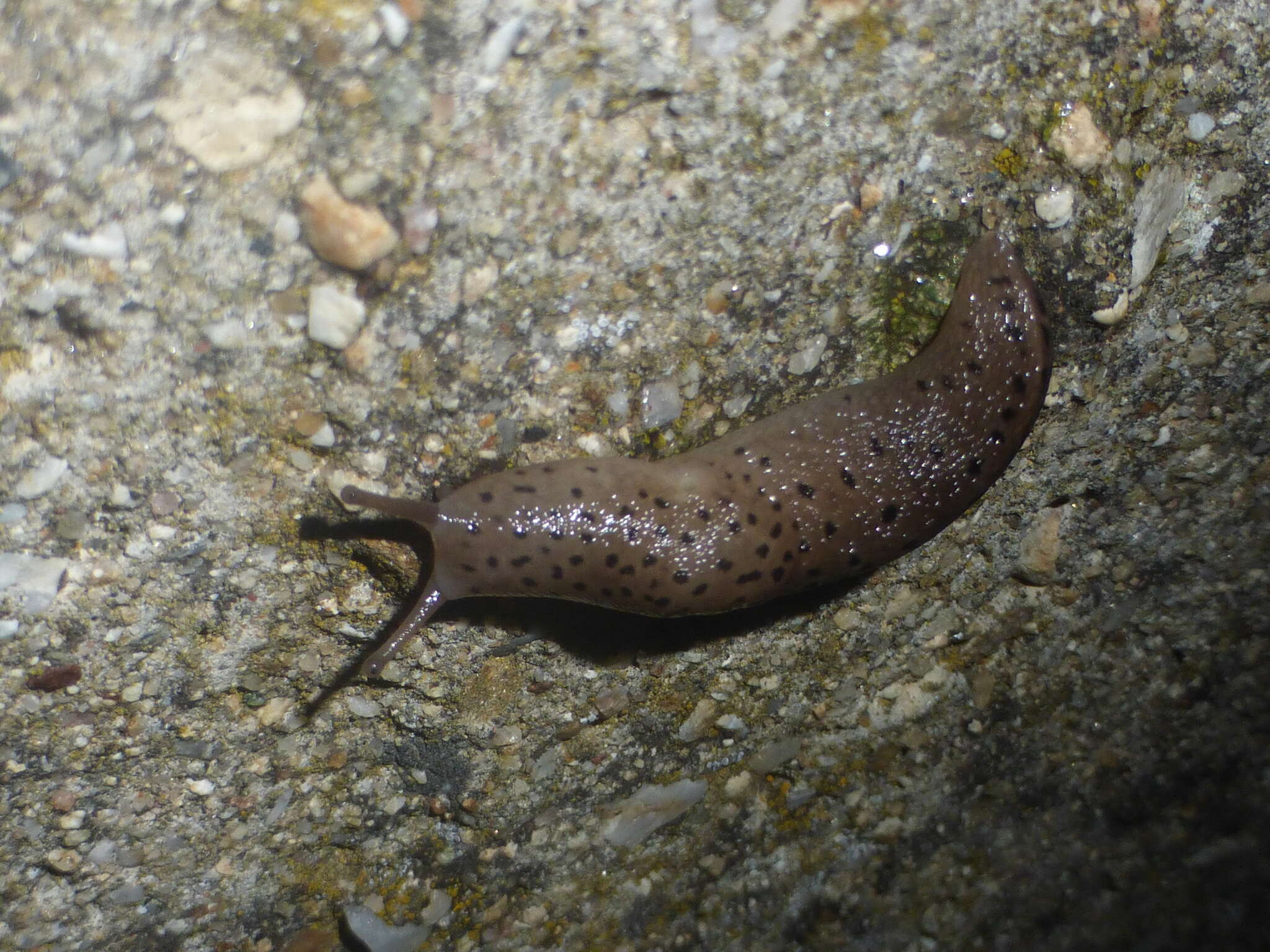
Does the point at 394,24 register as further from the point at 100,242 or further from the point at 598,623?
the point at 598,623

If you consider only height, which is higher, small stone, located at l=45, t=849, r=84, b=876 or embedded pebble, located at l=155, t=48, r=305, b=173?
embedded pebble, located at l=155, t=48, r=305, b=173

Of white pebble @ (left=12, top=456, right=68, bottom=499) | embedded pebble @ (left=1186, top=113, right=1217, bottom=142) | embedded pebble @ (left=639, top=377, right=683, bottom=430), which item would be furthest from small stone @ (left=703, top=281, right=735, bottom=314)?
white pebble @ (left=12, top=456, right=68, bottom=499)

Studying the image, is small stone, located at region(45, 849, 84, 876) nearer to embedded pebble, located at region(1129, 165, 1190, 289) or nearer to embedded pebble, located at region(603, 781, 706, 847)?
embedded pebble, located at region(603, 781, 706, 847)

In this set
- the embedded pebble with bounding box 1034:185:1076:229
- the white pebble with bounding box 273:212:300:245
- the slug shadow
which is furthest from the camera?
the slug shadow

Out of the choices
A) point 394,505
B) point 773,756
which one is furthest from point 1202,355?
point 394,505

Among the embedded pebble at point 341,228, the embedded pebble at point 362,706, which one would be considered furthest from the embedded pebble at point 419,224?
the embedded pebble at point 362,706

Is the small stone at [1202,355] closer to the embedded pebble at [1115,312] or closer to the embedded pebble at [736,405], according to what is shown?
the embedded pebble at [1115,312]
